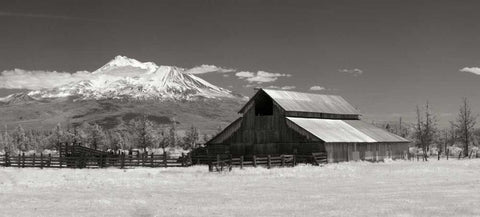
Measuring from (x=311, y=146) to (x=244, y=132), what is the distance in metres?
8.05

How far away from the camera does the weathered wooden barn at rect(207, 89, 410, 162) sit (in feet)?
207

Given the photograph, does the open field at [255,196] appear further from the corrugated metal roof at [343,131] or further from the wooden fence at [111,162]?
the corrugated metal roof at [343,131]

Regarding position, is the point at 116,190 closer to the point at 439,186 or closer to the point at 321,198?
the point at 321,198

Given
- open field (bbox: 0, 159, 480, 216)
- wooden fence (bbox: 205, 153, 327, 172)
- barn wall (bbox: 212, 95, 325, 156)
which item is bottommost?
open field (bbox: 0, 159, 480, 216)

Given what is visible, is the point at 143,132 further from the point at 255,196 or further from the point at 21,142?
the point at 21,142

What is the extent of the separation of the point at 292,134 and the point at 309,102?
10310 millimetres

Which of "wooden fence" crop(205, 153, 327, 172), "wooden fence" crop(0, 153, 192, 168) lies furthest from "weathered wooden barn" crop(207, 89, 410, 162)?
"wooden fence" crop(0, 153, 192, 168)

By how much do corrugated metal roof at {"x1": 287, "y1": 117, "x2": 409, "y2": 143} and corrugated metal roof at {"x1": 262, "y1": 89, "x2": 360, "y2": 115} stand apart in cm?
136

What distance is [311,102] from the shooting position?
73938 millimetres

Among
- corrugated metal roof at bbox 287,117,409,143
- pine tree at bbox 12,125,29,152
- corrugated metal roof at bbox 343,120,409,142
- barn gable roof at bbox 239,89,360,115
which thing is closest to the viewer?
corrugated metal roof at bbox 287,117,409,143

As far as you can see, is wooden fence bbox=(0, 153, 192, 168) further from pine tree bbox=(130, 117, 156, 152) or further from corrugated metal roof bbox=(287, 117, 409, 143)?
pine tree bbox=(130, 117, 156, 152)

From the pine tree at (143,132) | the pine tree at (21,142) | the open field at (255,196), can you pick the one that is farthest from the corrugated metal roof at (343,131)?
the pine tree at (21,142)

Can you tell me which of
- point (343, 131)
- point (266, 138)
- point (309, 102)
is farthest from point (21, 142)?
point (343, 131)

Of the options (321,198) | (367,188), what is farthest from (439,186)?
(321,198)
